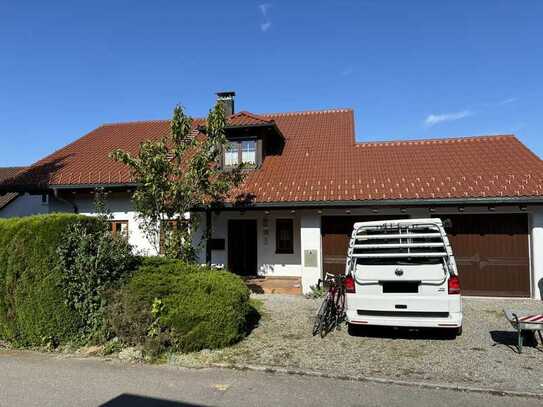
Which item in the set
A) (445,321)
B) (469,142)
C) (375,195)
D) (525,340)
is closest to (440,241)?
(445,321)

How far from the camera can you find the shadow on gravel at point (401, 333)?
24.2ft

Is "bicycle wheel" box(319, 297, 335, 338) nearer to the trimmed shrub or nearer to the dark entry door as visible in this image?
the trimmed shrub

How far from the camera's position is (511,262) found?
37.8ft

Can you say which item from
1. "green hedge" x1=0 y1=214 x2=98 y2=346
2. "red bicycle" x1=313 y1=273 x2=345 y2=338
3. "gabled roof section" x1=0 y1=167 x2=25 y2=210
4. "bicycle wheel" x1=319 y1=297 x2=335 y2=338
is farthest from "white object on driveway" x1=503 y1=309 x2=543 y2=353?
"gabled roof section" x1=0 y1=167 x2=25 y2=210

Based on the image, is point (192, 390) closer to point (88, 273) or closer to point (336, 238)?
point (88, 273)

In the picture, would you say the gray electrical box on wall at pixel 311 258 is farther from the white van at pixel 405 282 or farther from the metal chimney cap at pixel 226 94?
the metal chimney cap at pixel 226 94

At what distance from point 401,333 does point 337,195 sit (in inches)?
214

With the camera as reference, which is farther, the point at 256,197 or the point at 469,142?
the point at 469,142

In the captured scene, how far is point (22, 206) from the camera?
71.5ft

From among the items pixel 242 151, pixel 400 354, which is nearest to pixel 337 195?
Result: pixel 242 151

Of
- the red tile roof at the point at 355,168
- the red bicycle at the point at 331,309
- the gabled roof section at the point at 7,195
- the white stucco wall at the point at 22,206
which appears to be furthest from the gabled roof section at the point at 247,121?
the gabled roof section at the point at 7,195

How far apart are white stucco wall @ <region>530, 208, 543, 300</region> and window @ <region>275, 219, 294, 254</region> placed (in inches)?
268

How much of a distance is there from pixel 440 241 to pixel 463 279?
5187 millimetres

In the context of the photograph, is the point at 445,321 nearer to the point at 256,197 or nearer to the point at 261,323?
the point at 261,323
